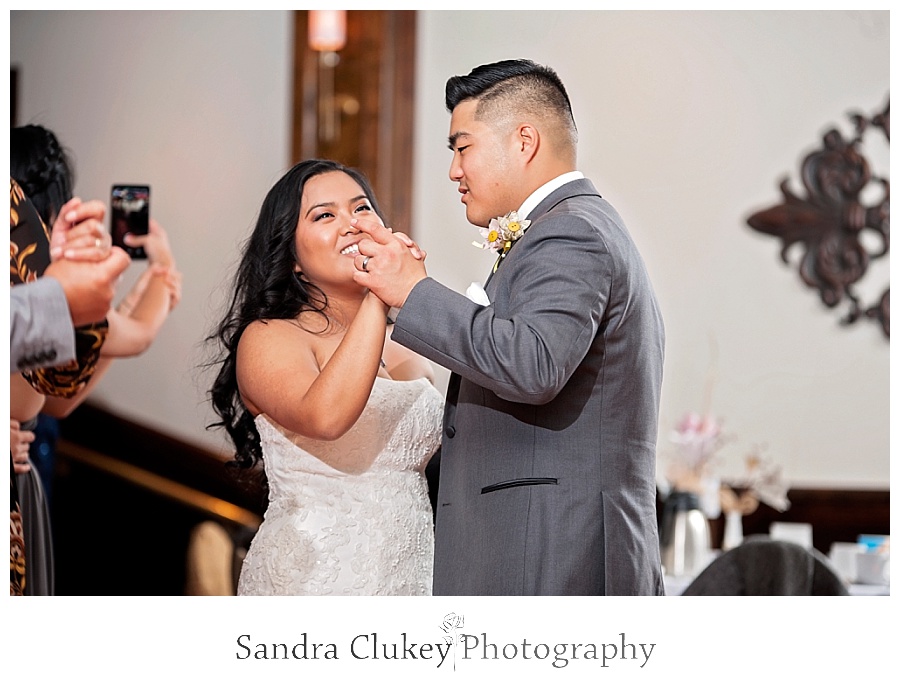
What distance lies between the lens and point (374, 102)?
15.9 feet

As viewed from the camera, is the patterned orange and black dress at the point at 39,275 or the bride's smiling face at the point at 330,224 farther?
the bride's smiling face at the point at 330,224

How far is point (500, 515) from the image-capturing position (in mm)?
2303

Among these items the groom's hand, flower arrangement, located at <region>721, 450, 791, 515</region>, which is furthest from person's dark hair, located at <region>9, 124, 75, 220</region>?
flower arrangement, located at <region>721, 450, 791, 515</region>

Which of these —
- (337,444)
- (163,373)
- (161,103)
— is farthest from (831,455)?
(161,103)

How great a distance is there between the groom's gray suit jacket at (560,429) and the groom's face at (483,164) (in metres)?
0.10

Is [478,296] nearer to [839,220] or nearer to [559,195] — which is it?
[559,195]

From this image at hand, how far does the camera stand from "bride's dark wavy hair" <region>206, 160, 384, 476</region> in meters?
2.62

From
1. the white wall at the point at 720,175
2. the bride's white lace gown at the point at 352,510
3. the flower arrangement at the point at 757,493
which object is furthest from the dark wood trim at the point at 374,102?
the bride's white lace gown at the point at 352,510

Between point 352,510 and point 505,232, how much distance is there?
0.73m

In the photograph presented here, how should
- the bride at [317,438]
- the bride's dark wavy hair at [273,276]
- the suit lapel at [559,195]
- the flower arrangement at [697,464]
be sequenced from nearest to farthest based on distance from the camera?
1. the suit lapel at [559,195]
2. the bride at [317,438]
3. the bride's dark wavy hair at [273,276]
4. the flower arrangement at [697,464]

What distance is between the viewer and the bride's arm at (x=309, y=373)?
2.26 m

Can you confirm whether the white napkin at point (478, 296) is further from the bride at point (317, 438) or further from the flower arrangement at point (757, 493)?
the flower arrangement at point (757, 493)
